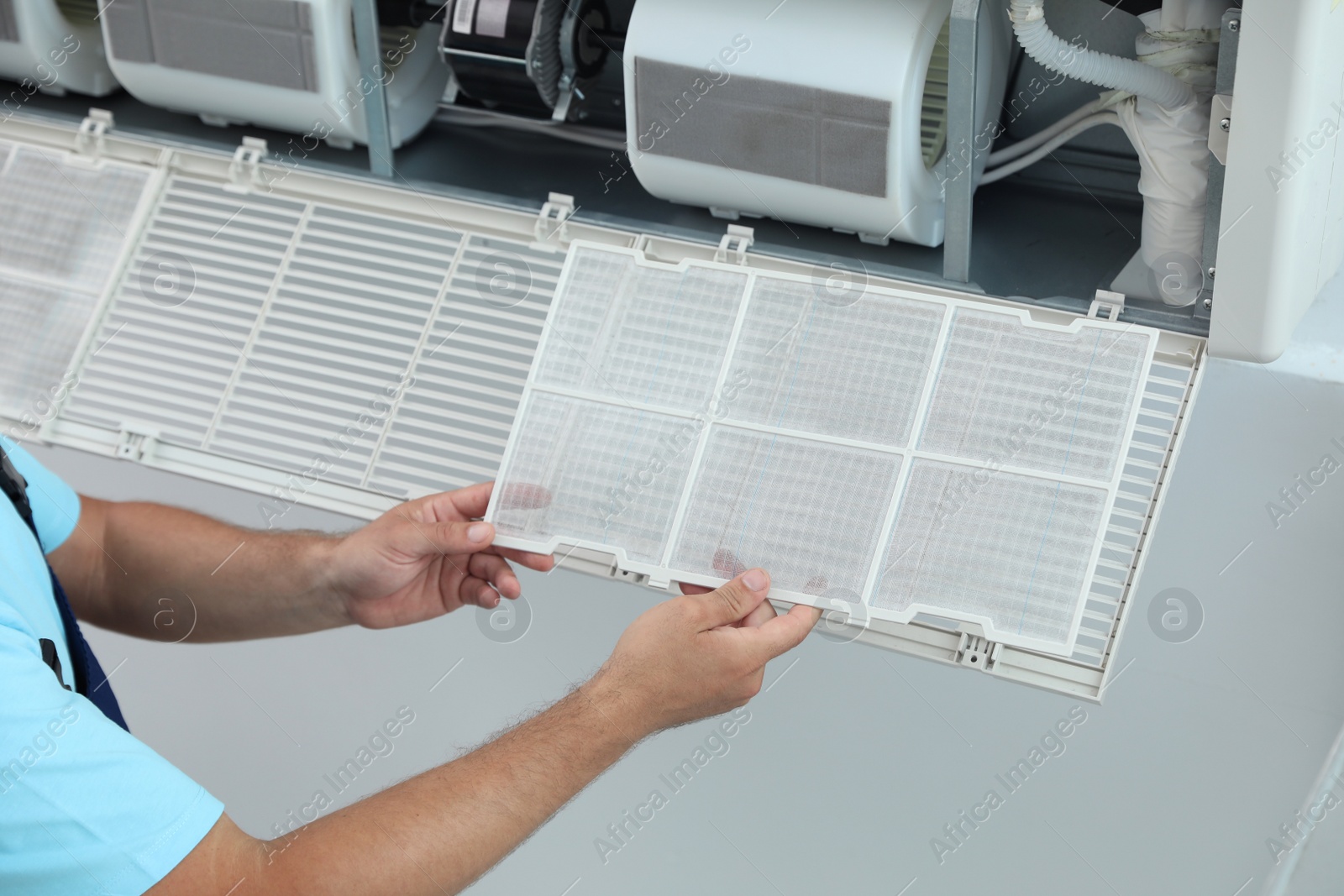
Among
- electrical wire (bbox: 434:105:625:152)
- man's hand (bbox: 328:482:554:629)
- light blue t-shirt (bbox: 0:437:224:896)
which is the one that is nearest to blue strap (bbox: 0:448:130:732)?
light blue t-shirt (bbox: 0:437:224:896)

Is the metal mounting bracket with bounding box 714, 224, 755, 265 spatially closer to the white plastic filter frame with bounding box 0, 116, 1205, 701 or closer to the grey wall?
the white plastic filter frame with bounding box 0, 116, 1205, 701

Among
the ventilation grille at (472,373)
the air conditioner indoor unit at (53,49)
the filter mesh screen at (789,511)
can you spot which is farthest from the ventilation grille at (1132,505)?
the air conditioner indoor unit at (53,49)

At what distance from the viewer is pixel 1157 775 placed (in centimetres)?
148

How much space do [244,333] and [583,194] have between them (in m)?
0.49

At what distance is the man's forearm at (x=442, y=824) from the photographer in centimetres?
90

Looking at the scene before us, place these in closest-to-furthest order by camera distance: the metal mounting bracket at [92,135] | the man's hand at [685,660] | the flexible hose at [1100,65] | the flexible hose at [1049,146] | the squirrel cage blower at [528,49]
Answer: the man's hand at [685,660] < the flexible hose at [1100,65] < the flexible hose at [1049,146] < the squirrel cage blower at [528,49] < the metal mounting bracket at [92,135]

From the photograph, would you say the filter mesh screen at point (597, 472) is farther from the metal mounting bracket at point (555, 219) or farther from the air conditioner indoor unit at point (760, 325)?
the metal mounting bracket at point (555, 219)

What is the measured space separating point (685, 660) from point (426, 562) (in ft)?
1.24

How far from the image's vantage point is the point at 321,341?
1469 millimetres

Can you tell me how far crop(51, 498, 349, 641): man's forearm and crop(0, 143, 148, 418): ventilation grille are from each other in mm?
299

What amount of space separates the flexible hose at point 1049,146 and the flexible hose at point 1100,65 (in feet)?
0.32

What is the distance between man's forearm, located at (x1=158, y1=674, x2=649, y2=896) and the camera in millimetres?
903

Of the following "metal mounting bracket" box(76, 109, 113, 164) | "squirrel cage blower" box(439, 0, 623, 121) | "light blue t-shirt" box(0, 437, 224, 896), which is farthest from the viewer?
"metal mounting bracket" box(76, 109, 113, 164)

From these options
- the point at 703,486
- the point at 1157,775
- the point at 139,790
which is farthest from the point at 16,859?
the point at 1157,775
